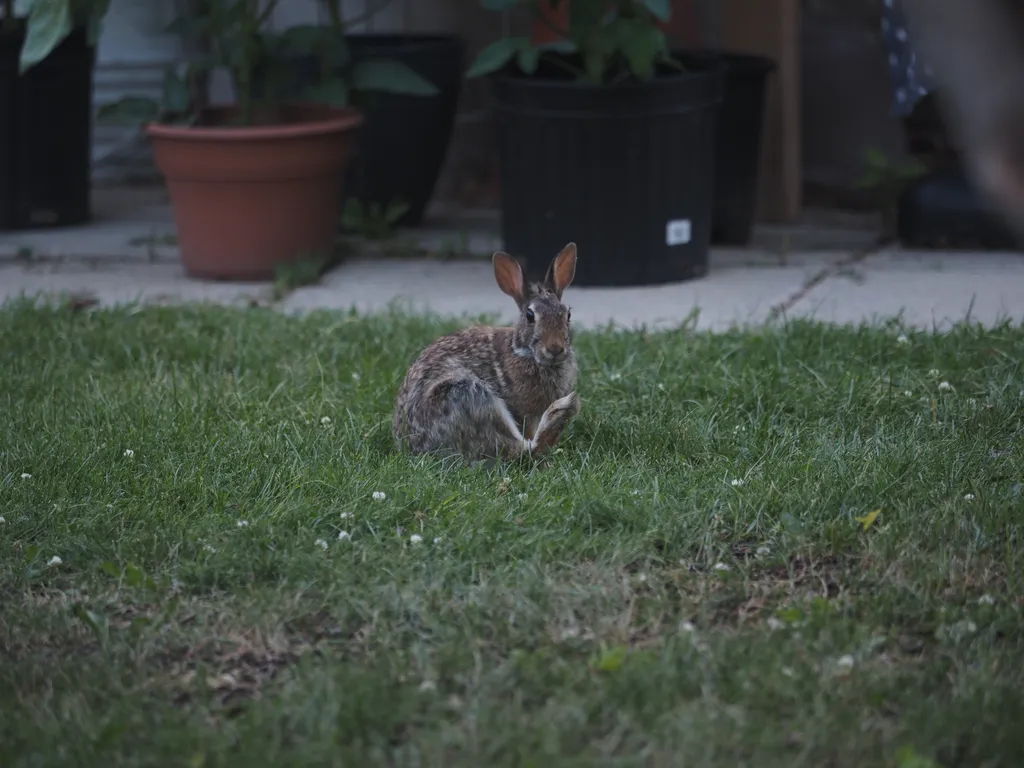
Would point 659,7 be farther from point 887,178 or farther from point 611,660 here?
point 611,660

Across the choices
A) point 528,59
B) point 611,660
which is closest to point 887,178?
point 528,59

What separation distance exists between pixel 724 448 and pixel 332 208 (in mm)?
3179

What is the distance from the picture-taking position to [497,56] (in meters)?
6.11

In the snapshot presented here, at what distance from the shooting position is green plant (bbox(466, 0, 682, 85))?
19.4 ft

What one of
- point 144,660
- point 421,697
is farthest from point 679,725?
point 144,660

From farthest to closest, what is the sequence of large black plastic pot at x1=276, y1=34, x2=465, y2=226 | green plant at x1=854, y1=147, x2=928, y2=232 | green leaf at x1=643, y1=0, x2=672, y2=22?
large black plastic pot at x1=276, y1=34, x2=465, y2=226, green plant at x1=854, y1=147, x2=928, y2=232, green leaf at x1=643, y1=0, x2=672, y2=22

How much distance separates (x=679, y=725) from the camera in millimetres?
2650

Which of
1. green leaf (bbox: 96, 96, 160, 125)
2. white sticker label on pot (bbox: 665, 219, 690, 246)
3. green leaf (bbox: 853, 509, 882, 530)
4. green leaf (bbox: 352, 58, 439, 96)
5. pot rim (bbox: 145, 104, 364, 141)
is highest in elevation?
green leaf (bbox: 352, 58, 439, 96)

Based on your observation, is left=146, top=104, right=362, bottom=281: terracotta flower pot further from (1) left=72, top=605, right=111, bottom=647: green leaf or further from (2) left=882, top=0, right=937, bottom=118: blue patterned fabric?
(1) left=72, top=605, right=111, bottom=647: green leaf

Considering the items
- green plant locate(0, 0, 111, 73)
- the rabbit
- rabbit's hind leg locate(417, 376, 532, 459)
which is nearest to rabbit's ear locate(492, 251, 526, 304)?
the rabbit

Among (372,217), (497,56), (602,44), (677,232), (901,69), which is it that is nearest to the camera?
(602,44)

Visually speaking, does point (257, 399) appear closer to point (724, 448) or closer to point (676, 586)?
point (724, 448)

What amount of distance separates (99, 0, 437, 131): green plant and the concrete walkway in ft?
2.60

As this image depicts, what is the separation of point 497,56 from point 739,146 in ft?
5.07
